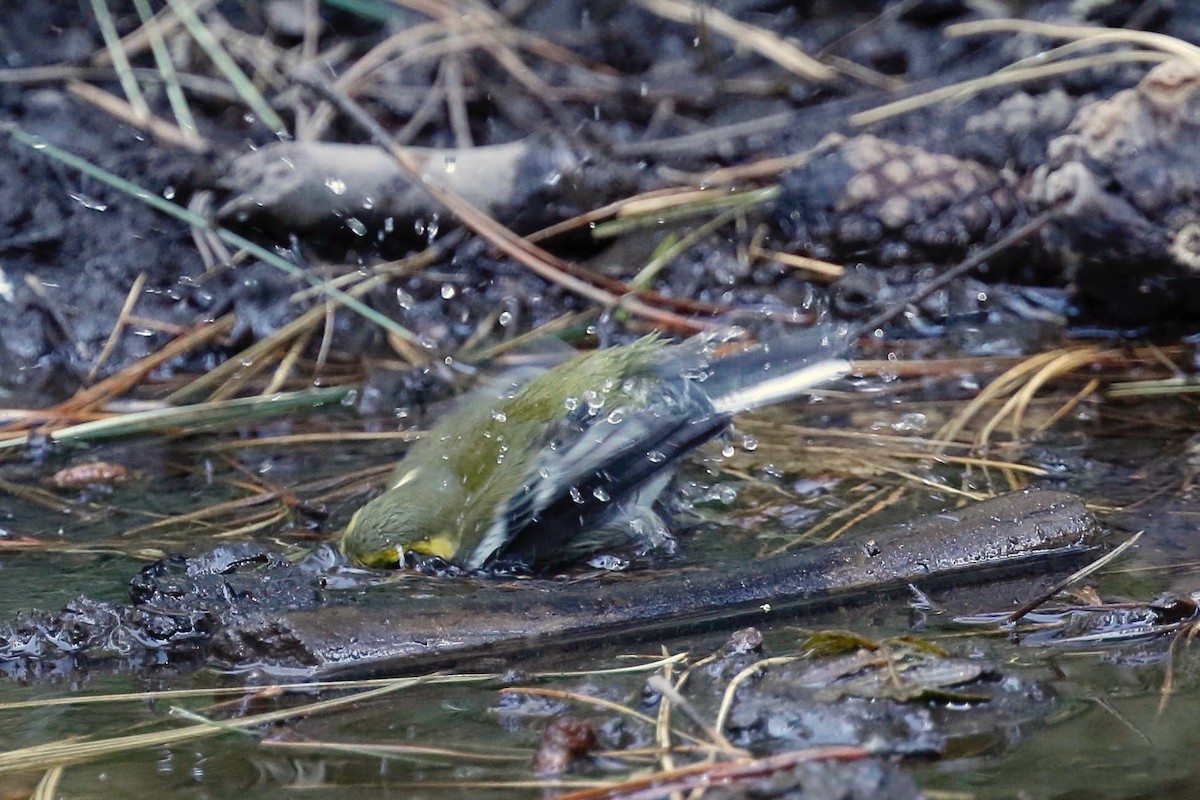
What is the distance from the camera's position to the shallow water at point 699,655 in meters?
1.89

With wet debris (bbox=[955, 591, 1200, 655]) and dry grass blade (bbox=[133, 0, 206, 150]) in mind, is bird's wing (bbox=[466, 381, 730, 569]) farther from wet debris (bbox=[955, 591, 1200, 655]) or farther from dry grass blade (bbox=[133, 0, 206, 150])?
dry grass blade (bbox=[133, 0, 206, 150])

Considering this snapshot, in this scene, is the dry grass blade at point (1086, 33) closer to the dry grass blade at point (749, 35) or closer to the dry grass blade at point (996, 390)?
the dry grass blade at point (749, 35)

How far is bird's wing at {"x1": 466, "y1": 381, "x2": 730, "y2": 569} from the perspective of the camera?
3.05m

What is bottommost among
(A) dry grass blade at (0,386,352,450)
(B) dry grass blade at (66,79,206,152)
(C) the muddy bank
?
(A) dry grass blade at (0,386,352,450)

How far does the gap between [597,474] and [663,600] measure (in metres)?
0.58

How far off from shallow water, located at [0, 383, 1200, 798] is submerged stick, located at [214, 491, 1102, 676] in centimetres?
7

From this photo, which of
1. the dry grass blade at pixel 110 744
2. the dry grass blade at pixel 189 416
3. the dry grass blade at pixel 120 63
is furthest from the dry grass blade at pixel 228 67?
the dry grass blade at pixel 110 744

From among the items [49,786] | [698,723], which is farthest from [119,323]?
[698,723]

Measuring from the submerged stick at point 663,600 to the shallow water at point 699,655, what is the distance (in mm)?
68

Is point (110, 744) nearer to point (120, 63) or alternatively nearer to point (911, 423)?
point (911, 423)

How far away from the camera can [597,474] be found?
3.07 m

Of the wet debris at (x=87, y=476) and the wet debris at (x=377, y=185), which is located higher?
the wet debris at (x=377, y=185)

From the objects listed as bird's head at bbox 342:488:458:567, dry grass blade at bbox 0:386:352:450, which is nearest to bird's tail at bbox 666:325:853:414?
bird's head at bbox 342:488:458:567

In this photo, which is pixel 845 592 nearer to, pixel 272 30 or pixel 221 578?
pixel 221 578
